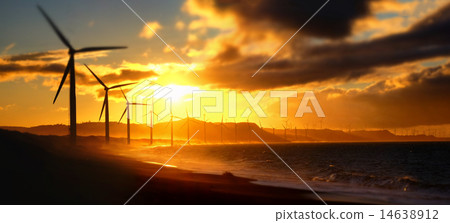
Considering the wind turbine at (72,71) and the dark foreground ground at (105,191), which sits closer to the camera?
the dark foreground ground at (105,191)

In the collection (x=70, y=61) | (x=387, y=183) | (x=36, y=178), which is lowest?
(x=387, y=183)

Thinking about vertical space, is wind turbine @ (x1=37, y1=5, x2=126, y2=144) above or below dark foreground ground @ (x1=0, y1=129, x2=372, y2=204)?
above

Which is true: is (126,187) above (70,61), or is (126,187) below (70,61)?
below

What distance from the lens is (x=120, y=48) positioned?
151 feet

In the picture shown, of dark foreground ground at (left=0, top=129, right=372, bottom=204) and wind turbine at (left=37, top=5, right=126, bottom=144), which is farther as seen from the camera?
wind turbine at (left=37, top=5, right=126, bottom=144)

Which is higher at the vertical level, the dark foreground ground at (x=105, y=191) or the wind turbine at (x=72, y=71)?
the wind turbine at (x=72, y=71)

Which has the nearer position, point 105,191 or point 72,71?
point 105,191

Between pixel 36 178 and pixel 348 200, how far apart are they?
66.1 ft

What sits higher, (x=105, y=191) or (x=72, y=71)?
(x=72, y=71)
